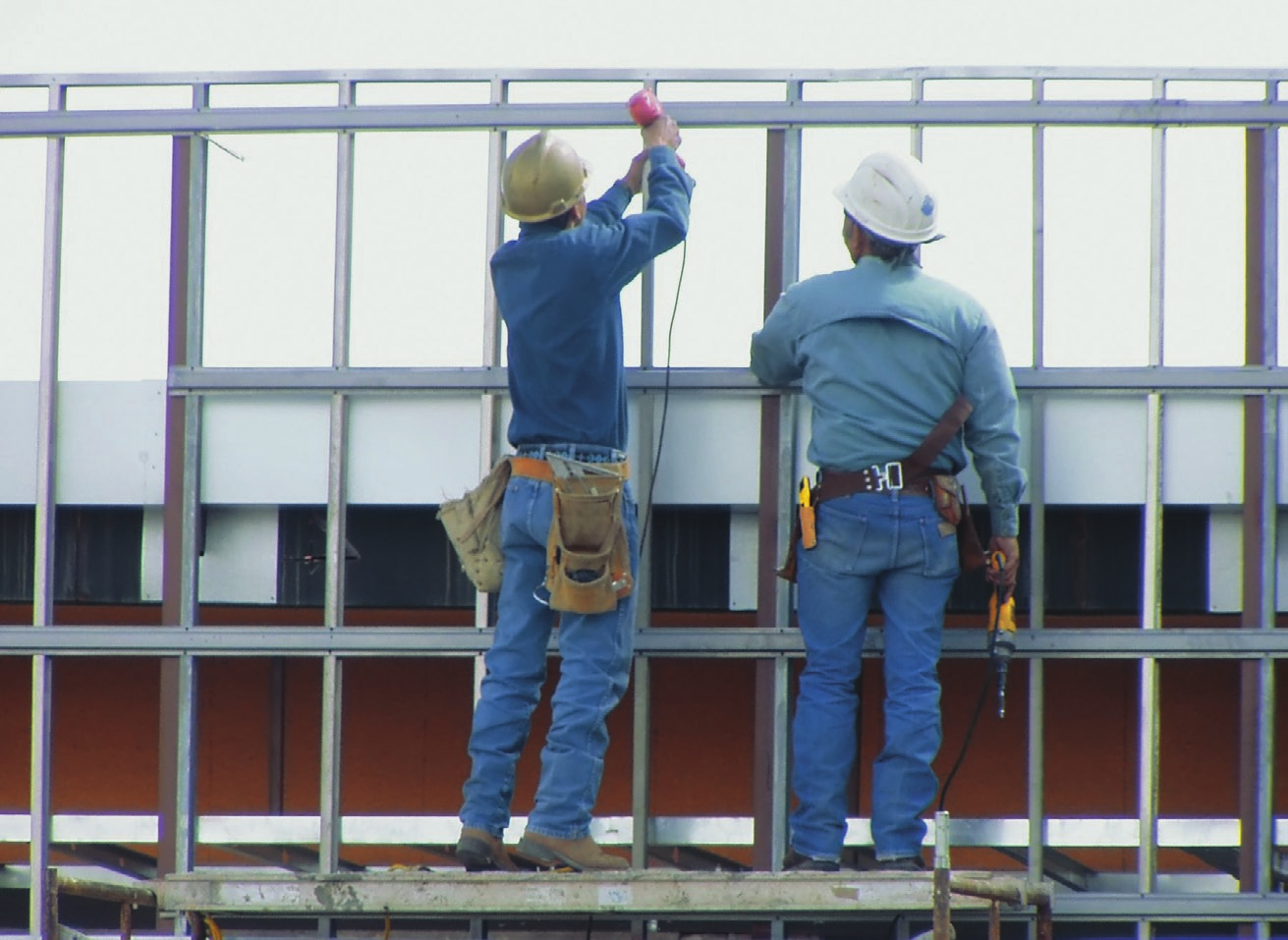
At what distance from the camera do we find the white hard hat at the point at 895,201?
457 centimetres

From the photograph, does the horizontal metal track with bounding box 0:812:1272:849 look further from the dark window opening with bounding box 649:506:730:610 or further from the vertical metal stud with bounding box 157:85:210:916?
the dark window opening with bounding box 649:506:730:610

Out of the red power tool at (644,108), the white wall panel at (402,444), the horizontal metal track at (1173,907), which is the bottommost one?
the horizontal metal track at (1173,907)

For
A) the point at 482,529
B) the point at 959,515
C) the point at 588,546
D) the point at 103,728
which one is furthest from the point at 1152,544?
the point at 103,728

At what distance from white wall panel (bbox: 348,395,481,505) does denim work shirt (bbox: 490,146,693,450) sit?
0.48m

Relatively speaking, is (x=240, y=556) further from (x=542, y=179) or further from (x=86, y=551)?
(x=542, y=179)

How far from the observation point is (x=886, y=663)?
461cm

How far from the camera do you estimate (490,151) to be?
16.7 feet

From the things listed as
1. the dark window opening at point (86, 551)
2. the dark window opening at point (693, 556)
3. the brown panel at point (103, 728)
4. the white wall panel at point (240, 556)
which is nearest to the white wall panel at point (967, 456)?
the dark window opening at point (693, 556)

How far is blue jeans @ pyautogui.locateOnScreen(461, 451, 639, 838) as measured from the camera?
4.43 m

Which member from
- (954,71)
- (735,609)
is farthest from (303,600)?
(954,71)

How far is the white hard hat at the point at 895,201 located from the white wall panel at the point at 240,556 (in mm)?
2001

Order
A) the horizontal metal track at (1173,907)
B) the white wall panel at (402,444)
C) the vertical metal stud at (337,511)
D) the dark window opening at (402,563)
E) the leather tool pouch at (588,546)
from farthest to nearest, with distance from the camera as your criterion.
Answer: the dark window opening at (402,563) → the white wall panel at (402,444) → the vertical metal stud at (337,511) → the horizontal metal track at (1173,907) → the leather tool pouch at (588,546)

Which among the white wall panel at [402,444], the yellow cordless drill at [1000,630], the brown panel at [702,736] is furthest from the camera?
the brown panel at [702,736]

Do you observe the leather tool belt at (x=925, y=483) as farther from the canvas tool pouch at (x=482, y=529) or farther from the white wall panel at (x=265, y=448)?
the white wall panel at (x=265, y=448)
